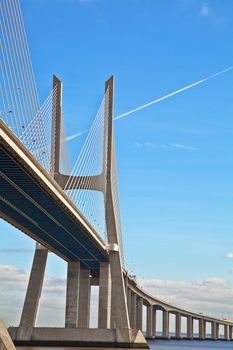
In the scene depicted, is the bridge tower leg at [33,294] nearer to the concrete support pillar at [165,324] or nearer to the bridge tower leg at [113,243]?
the bridge tower leg at [113,243]

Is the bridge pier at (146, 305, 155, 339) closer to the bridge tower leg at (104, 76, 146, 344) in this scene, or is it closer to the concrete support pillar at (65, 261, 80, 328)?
the concrete support pillar at (65, 261, 80, 328)

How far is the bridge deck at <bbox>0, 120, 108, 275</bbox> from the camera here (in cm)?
2749

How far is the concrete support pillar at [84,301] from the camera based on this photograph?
2640 inches

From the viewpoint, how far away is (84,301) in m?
68.0

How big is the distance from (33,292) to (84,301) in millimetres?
14727

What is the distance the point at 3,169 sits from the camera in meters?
29.1

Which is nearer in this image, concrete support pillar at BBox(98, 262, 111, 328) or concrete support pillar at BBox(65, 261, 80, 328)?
concrete support pillar at BBox(98, 262, 111, 328)

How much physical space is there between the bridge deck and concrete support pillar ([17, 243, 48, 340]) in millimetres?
1523

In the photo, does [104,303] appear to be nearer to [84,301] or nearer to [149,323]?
[84,301]

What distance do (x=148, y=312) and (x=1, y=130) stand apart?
94856 mm

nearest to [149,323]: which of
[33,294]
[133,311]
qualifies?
[133,311]

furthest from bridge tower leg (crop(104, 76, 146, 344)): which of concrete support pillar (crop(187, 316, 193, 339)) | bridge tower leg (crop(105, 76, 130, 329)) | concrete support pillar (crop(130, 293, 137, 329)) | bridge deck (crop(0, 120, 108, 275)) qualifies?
concrete support pillar (crop(187, 316, 193, 339))

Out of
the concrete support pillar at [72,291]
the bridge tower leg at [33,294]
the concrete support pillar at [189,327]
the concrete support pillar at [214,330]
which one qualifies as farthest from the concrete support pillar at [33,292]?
the concrete support pillar at [214,330]

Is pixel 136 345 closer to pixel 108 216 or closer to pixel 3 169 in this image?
pixel 108 216
